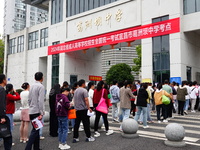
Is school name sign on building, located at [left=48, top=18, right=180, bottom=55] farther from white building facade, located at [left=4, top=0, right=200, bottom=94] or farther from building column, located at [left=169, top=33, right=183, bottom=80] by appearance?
building column, located at [left=169, top=33, right=183, bottom=80]

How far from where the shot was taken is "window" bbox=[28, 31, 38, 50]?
3063cm

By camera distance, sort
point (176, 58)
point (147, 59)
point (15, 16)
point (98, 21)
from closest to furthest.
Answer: point (176, 58) → point (147, 59) → point (98, 21) → point (15, 16)

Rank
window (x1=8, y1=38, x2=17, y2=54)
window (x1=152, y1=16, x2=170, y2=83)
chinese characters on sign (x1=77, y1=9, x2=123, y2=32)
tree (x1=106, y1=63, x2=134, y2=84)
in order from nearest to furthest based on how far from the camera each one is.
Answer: window (x1=152, y1=16, x2=170, y2=83), chinese characters on sign (x1=77, y1=9, x2=123, y2=32), window (x1=8, y1=38, x2=17, y2=54), tree (x1=106, y1=63, x2=134, y2=84)

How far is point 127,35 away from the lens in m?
18.5

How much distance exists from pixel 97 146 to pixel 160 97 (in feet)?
14.2

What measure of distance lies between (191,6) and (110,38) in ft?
24.5

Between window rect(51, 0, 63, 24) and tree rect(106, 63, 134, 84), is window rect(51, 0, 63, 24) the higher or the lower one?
the higher one

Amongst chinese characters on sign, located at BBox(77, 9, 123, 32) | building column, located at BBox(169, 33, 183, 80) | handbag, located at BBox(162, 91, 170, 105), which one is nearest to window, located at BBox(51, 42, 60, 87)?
chinese characters on sign, located at BBox(77, 9, 123, 32)

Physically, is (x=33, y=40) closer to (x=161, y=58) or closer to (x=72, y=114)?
(x=161, y=58)

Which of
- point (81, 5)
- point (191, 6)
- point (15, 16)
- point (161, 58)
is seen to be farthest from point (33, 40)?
point (15, 16)

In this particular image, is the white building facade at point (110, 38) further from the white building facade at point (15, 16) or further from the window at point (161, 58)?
the white building facade at point (15, 16)

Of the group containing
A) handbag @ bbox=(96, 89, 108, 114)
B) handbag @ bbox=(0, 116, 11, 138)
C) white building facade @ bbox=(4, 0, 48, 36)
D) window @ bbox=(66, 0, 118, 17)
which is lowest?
handbag @ bbox=(0, 116, 11, 138)

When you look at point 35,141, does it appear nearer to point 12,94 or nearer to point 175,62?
point 12,94

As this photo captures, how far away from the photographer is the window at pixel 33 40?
101 feet
